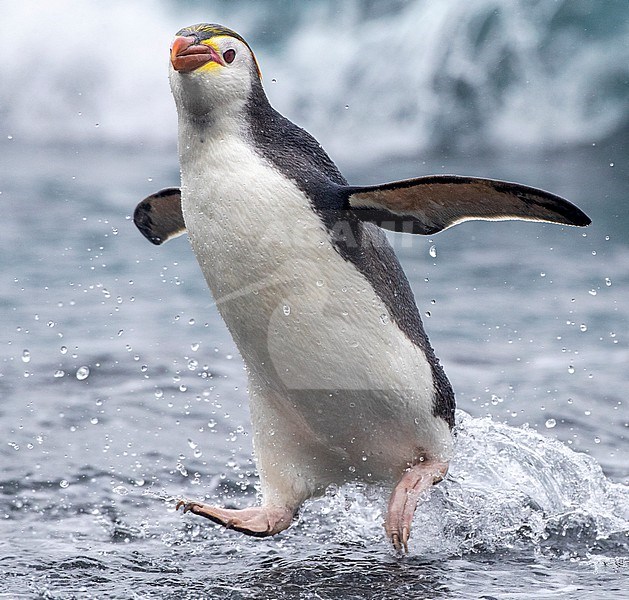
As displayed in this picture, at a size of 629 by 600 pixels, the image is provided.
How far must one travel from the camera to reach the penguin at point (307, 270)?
220cm

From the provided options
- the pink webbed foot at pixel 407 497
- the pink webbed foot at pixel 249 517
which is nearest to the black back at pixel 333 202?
the pink webbed foot at pixel 407 497

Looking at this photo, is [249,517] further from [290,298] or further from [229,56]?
[229,56]

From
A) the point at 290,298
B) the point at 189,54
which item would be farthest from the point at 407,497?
the point at 189,54

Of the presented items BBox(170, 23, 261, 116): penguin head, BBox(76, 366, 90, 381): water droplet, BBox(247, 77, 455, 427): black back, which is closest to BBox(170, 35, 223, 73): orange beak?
BBox(170, 23, 261, 116): penguin head

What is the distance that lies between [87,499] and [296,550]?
0.68m

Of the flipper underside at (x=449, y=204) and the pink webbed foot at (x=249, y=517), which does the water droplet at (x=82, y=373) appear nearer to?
the pink webbed foot at (x=249, y=517)

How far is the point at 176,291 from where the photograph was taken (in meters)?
5.77

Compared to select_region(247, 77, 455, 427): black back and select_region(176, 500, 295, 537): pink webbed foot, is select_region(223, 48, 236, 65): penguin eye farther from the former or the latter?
select_region(176, 500, 295, 537): pink webbed foot

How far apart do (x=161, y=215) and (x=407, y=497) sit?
90cm

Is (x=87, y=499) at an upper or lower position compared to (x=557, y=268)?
lower

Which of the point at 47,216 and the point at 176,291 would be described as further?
the point at 47,216

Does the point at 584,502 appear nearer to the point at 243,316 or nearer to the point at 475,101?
the point at 243,316

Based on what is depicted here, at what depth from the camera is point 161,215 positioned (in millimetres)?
2760

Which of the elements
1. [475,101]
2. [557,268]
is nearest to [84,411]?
[557,268]
